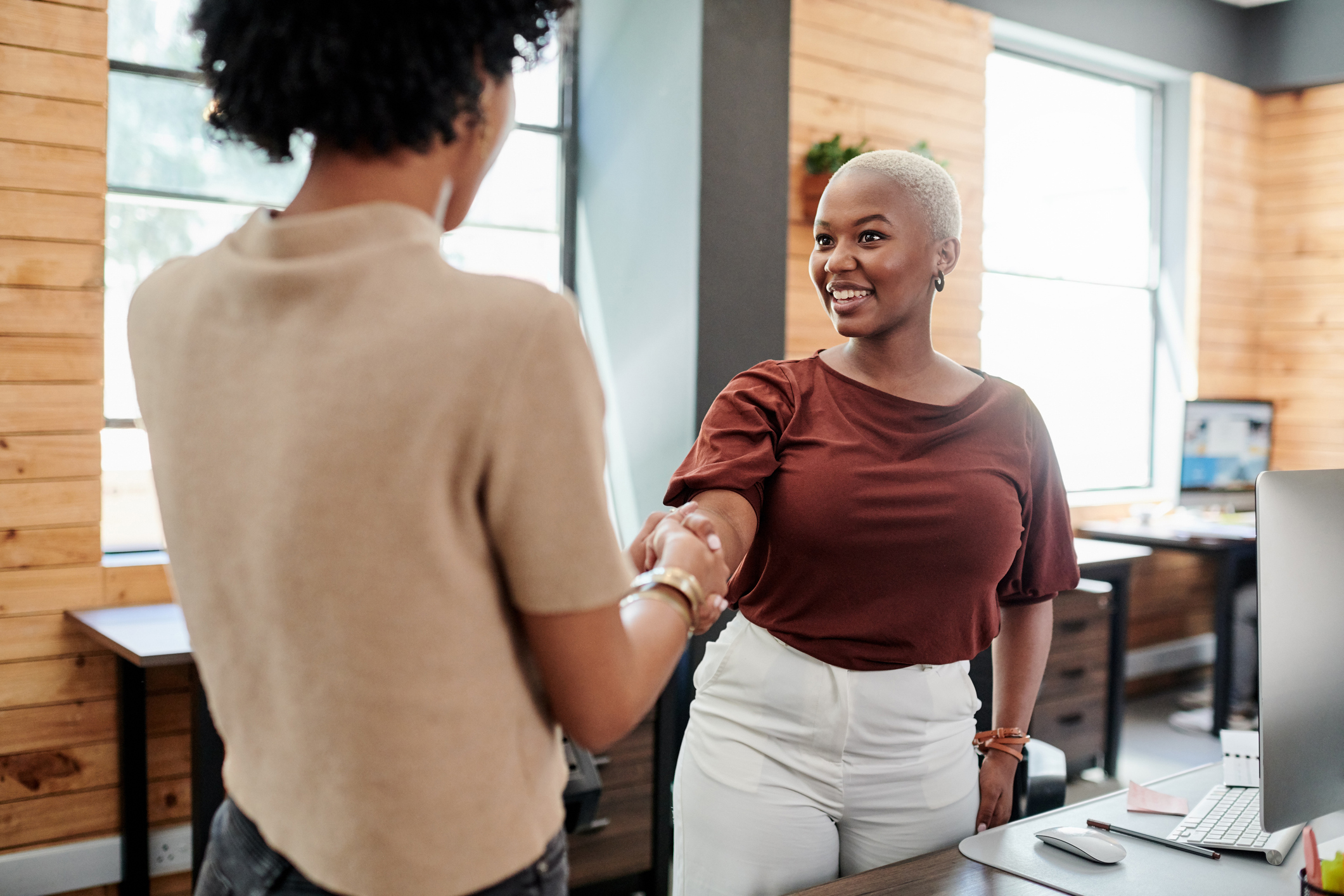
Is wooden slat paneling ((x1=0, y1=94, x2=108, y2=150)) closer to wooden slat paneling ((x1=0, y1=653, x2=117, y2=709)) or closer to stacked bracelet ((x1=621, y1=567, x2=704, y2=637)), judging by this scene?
wooden slat paneling ((x1=0, y1=653, x2=117, y2=709))

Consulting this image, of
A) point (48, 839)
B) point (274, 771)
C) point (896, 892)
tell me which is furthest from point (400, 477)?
point (48, 839)

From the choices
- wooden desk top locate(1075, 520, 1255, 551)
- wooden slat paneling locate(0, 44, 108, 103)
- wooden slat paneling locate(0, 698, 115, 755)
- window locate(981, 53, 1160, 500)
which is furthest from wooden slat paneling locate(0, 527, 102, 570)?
wooden desk top locate(1075, 520, 1255, 551)

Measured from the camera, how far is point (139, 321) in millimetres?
750

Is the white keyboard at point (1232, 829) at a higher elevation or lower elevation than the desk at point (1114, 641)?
higher

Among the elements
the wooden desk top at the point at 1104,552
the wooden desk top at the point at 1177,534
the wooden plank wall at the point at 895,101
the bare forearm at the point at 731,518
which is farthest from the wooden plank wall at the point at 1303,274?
the bare forearm at the point at 731,518

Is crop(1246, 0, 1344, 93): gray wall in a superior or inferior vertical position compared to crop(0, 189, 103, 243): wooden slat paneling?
superior

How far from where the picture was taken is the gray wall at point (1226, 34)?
15.9 ft

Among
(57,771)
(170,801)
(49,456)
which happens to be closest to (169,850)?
(170,801)

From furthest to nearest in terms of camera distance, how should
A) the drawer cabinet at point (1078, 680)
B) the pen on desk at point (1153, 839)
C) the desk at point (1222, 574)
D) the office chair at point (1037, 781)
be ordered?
→ the desk at point (1222, 574) < the drawer cabinet at point (1078, 680) < the office chair at point (1037, 781) < the pen on desk at point (1153, 839)

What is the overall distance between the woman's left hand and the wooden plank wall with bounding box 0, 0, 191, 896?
2217 millimetres

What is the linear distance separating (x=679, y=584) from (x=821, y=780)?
0.61 meters

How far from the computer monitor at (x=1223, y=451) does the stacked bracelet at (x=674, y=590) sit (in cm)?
433

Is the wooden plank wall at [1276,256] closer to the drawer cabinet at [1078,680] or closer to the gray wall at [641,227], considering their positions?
the drawer cabinet at [1078,680]

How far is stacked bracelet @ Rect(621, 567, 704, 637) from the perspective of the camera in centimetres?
84
